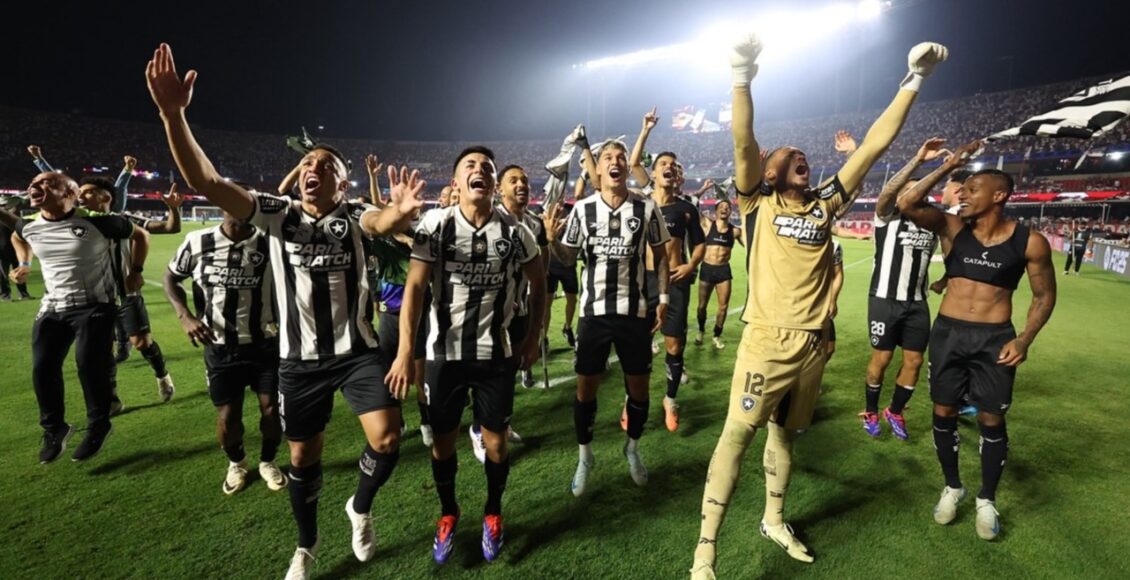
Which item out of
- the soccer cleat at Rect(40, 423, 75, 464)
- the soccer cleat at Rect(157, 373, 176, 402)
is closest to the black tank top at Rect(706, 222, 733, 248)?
the soccer cleat at Rect(157, 373, 176, 402)

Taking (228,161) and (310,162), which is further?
(228,161)

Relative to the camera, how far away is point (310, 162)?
2949 millimetres

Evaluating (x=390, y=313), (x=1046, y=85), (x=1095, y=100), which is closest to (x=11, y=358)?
(x=390, y=313)

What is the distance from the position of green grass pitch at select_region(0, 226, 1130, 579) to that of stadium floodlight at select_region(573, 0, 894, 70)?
30.2 m

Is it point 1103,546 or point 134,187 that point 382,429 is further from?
point 134,187

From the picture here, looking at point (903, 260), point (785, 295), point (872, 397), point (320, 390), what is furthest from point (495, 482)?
point (903, 260)

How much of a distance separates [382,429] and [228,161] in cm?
A: 6484

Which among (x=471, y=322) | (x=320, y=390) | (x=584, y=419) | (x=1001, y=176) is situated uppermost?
(x=1001, y=176)

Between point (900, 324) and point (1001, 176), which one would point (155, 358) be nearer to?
point (900, 324)

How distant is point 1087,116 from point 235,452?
6485 mm

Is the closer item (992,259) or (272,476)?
(992,259)

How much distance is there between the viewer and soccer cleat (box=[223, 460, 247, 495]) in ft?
12.6

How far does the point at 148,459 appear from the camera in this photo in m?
4.34

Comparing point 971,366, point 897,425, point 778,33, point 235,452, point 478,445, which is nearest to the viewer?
point 971,366
